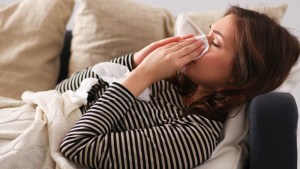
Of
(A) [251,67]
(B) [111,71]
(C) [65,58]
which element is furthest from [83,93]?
(C) [65,58]

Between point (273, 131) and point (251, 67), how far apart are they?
8.0 inches

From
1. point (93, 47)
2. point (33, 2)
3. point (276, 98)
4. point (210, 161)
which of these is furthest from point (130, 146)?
point (33, 2)

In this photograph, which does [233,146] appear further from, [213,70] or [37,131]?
[37,131]

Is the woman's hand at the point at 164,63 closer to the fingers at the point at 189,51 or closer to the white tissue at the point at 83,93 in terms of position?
the fingers at the point at 189,51

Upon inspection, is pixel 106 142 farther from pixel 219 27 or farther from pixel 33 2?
pixel 33 2

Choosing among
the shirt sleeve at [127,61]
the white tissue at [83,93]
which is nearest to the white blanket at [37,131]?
the white tissue at [83,93]

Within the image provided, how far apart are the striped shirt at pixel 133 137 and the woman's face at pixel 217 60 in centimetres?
13

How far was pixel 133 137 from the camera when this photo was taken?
2.85 ft

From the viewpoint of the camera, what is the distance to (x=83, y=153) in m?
0.85

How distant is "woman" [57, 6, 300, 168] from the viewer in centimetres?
85

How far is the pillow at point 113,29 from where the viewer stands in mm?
1400

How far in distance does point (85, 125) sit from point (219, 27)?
0.48m

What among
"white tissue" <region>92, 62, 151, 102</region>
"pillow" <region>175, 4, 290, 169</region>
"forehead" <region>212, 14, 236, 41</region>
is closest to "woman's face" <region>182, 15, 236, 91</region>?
"forehead" <region>212, 14, 236, 41</region>

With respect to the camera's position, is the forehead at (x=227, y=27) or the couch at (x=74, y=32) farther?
the couch at (x=74, y=32)
